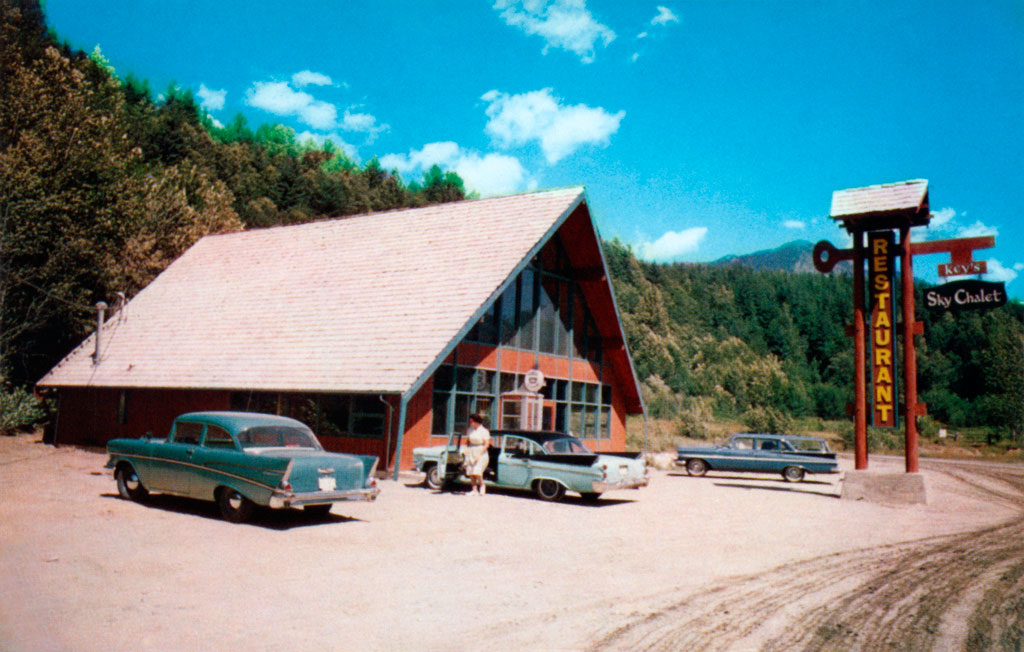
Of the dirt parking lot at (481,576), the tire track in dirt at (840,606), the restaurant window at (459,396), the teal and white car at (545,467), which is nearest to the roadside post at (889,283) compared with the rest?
the dirt parking lot at (481,576)

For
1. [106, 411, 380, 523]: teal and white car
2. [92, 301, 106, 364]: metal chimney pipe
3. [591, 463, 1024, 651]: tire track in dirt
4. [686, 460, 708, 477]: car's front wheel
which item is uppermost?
[92, 301, 106, 364]: metal chimney pipe

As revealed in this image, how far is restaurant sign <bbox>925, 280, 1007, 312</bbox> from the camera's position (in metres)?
16.6

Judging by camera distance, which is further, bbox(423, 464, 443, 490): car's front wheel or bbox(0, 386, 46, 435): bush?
bbox(0, 386, 46, 435): bush

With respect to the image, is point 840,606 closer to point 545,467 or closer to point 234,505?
point 234,505

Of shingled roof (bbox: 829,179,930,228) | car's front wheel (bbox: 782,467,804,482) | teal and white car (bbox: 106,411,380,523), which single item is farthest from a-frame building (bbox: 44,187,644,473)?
shingled roof (bbox: 829,179,930,228)

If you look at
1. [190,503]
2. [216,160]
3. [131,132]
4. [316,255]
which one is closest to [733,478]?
[316,255]

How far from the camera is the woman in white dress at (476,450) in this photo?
15352 mm

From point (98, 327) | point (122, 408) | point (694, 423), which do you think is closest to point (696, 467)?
point (122, 408)

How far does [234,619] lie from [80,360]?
23.5 meters

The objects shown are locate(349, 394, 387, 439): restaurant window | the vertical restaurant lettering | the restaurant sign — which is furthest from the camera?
locate(349, 394, 387, 439): restaurant window

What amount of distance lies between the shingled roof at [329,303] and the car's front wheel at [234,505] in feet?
19.9

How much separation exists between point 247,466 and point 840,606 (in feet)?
25.8

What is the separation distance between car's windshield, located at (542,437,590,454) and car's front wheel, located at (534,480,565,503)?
666mm

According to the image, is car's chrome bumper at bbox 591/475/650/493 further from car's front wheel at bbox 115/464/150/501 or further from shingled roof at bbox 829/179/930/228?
shingled roof at bbox 829/179/930/228
